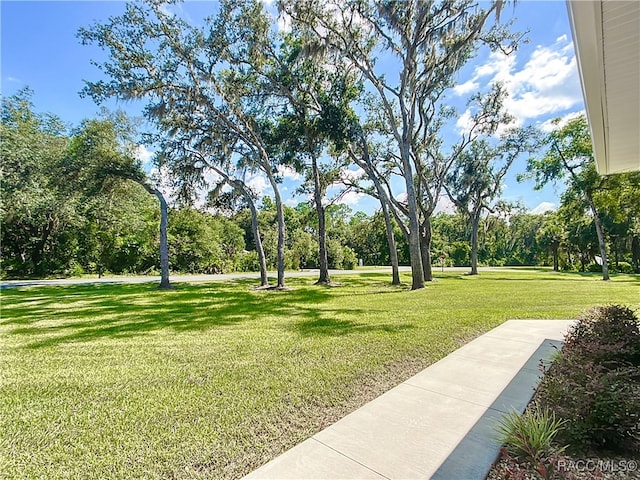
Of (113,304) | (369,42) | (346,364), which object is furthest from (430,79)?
(113,304)

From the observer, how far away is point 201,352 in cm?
439

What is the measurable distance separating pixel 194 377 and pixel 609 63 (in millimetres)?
5289

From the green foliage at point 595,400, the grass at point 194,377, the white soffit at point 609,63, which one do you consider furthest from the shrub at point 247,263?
the green foliage at point 595,400

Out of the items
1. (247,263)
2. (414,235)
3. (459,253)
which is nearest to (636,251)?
(459,253)

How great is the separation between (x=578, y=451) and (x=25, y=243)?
26.5 meters

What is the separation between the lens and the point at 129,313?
749cm

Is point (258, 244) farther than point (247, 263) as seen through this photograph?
No

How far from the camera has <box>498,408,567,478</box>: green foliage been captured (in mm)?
1800

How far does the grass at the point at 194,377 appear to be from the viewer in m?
2.13

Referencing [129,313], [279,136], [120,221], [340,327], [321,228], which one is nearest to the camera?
[340,327]

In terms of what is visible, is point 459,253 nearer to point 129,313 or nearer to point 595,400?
point 129,313

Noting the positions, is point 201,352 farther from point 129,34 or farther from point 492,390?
point 129,34

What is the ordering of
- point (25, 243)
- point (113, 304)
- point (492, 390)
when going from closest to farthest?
point (492, 390)
point (113, 304)
point (25, 243)

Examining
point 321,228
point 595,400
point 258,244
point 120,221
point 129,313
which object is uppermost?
point 120,221
